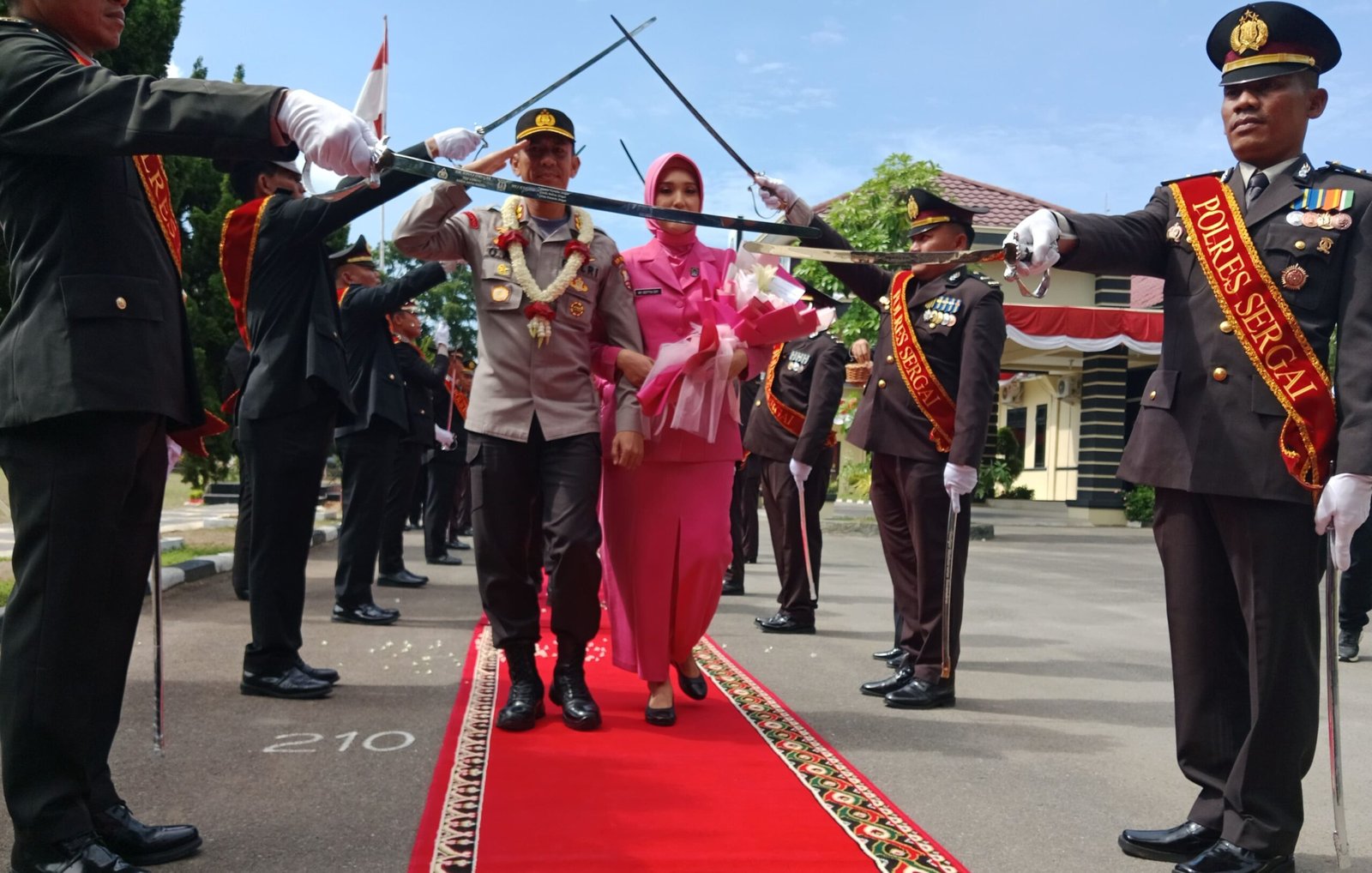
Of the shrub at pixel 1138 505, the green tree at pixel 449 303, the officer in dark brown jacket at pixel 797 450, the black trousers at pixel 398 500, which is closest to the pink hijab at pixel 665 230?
the officer in dark brown jacket at pixel 797 450

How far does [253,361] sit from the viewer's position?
4.98m

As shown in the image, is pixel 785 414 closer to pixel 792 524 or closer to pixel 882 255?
pixel 792 524

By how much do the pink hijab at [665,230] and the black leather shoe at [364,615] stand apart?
11.1 ft

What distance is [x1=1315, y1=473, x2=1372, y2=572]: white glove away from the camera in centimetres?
284

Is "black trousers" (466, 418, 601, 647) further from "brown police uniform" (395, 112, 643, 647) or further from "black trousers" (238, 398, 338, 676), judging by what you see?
"black trousers" (238, 398, 338, 676)

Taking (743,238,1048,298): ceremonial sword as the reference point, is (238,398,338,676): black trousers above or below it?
below

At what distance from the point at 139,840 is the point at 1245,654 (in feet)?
9.45

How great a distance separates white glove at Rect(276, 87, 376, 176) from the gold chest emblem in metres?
2.28

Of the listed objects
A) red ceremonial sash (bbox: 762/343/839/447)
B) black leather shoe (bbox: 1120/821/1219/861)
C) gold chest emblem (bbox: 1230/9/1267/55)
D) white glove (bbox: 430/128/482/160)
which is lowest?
black leather shoe (bbox: 1120/821/1219/861)

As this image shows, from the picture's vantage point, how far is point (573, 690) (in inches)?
179

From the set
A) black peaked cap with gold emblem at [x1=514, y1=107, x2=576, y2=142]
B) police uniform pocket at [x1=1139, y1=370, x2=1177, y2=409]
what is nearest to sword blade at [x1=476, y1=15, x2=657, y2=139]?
black peaked cap with gold emblem at [x1=514, y1=107, x2=576, y2=142]

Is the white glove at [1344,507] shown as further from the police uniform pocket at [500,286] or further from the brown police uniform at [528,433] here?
the police uniform pocket at [500,286]

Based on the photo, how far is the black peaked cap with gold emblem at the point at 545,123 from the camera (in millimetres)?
4508

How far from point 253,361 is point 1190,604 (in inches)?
145
